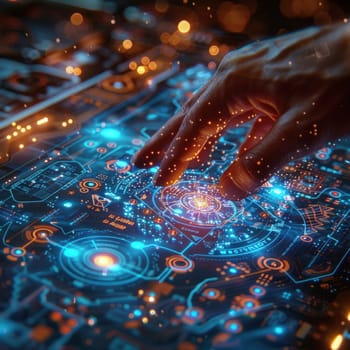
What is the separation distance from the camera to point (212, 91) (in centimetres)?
153

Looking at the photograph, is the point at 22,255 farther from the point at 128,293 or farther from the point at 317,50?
the point at 317,50

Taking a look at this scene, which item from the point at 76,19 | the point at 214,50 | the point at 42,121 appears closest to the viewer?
the point at 42,121

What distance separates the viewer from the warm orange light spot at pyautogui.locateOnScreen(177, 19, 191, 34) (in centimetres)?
269

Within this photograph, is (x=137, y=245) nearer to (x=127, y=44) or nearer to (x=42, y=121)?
(x=42, y=121)

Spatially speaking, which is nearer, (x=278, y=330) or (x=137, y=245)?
(x=278, y=330)

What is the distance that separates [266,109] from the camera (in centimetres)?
151

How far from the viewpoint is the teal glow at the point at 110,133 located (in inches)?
70.5

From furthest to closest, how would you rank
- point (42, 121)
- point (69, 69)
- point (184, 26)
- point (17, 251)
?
1. point (184, 26)
2. point (69, 69)
3. point (42, 121)
4. point (17, 251)

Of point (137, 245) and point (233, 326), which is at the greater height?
point (137, 245)

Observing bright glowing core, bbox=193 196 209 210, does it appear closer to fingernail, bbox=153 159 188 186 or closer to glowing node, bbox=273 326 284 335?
fingernail, bbox=153 159 188 186

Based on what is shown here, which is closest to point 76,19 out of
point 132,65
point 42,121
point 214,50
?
point 132,65

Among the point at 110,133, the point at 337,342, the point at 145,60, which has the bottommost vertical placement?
the point at 337,342

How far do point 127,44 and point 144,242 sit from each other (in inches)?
56.4

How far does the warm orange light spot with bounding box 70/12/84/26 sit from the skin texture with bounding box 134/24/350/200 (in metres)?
1.04
